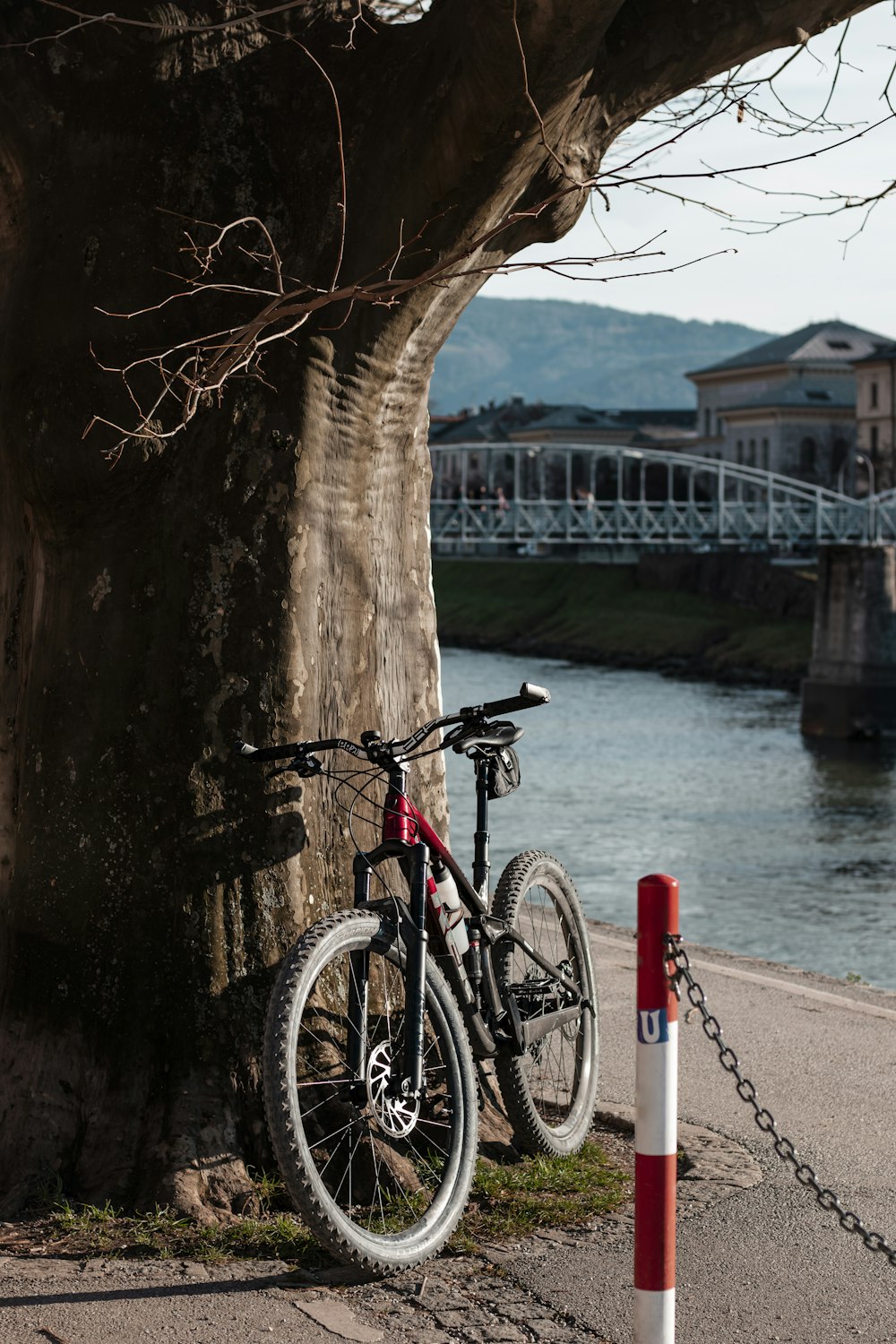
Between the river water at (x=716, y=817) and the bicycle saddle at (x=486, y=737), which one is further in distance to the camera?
the river water at (x=716, y=817)

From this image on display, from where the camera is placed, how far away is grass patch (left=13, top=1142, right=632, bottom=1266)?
4.42 meters

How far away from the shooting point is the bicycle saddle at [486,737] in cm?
483

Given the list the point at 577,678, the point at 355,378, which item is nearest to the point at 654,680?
the point at 577,678

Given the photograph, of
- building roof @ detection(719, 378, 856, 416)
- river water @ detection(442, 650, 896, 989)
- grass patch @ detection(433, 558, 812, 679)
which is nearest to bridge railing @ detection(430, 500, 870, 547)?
grass patch @ detection(433, 558, 812, 679)

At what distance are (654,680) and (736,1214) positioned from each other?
2293 inches

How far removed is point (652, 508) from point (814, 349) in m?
18.2

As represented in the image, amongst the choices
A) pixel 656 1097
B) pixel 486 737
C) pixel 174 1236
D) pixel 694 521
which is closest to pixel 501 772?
pixel 486 737

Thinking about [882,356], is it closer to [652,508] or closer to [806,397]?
[806,397]

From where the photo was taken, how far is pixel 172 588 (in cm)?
496

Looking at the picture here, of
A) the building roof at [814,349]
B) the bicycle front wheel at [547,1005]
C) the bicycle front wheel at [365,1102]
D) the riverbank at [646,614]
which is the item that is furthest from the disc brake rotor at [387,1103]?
the building roof at [814,349]

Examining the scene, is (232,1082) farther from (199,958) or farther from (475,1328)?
(475,1328)

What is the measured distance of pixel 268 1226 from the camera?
4.52 meters

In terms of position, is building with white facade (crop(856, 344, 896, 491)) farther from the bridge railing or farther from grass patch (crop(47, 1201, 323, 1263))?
grass patch (crop(47, 1201, 323, 1263))

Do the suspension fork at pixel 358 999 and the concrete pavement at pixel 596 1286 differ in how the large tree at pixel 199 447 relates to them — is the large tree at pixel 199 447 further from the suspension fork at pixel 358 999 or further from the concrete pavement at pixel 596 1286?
the concrete pavement at pixel 596 1286
